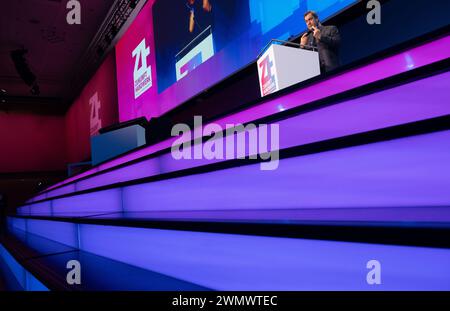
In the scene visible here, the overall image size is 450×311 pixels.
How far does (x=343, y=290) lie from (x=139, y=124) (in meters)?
2.37

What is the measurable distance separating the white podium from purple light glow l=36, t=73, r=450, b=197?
743 millimetres

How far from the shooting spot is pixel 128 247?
1.13 m

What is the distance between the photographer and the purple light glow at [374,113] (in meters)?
0.67

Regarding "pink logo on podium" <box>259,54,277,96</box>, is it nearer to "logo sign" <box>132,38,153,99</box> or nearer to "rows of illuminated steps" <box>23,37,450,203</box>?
"rows of illuminated steps" <box>23,37,450,203</box>

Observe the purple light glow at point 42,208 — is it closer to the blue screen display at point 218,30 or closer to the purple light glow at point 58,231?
the purple light glow at point 58,231

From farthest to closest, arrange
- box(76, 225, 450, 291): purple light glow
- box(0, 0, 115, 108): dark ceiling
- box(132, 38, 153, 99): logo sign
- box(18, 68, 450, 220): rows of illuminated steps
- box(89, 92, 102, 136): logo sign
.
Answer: box(89, 92, 102, 136): logo sign, box(0, 0, 115, 108): dark ceiling, box(132, 38, 153, 99): logo sign, box(18, 68, 450, 220): rows of illuminated steps, box(76, 225, 450, 291): purple light glow

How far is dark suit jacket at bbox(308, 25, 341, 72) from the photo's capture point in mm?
A: 2127

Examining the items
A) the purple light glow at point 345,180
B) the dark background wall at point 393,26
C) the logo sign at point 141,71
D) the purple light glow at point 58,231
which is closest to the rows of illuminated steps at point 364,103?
the purple light glow at point 345,180

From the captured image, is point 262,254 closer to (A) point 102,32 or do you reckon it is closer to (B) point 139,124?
(B) point 139,124

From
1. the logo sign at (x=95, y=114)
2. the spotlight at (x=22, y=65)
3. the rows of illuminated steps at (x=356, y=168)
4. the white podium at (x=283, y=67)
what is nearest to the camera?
the rows of illuminated steps at (x=356, y=168)

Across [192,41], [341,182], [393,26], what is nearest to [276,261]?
[341,182]

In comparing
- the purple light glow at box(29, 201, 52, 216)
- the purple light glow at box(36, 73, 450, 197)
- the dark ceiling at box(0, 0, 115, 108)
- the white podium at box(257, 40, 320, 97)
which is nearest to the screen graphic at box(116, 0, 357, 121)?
the white podium at box(257, 40, 320, 97)

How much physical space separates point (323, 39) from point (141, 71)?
3498 millimetres
